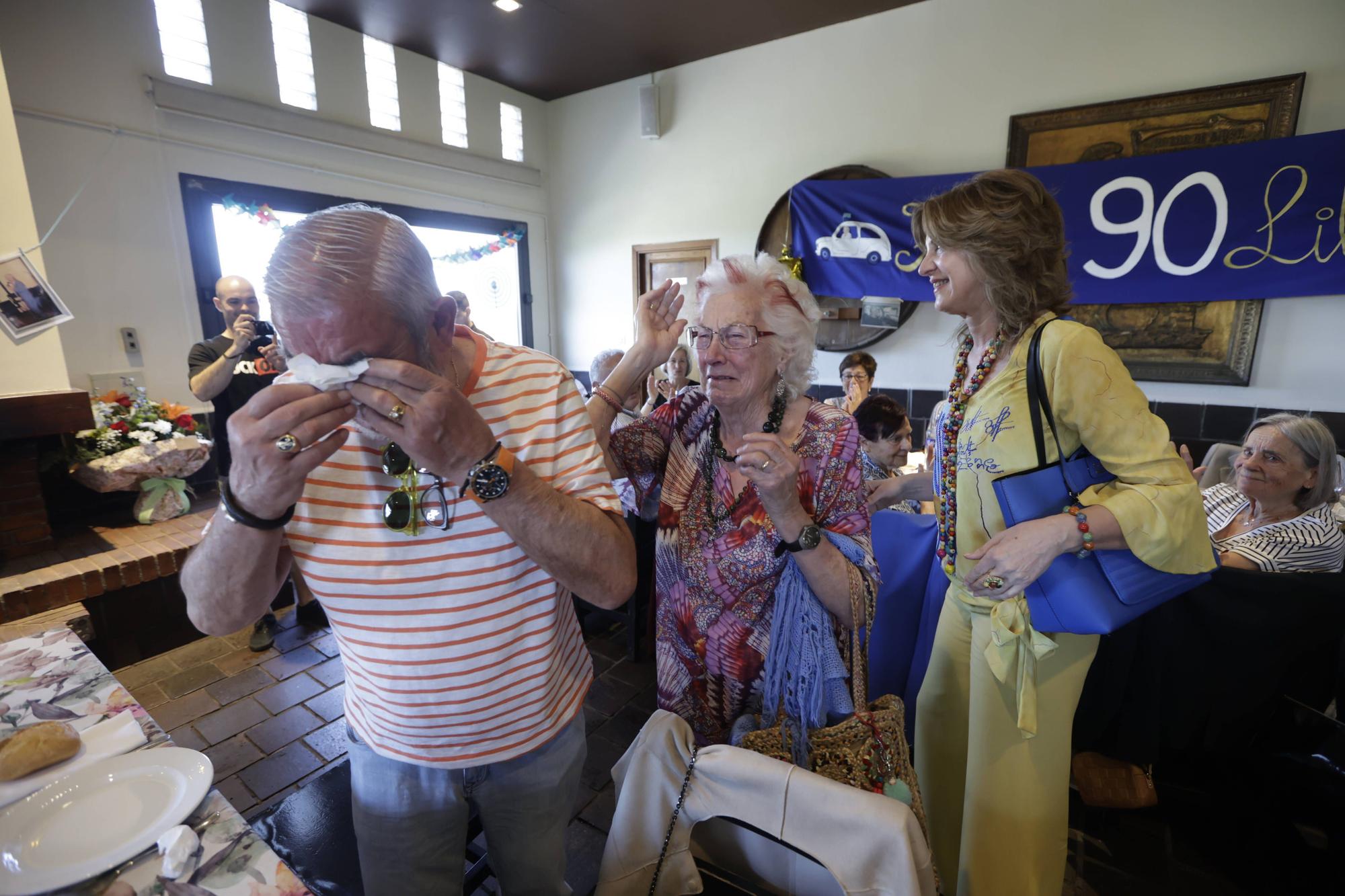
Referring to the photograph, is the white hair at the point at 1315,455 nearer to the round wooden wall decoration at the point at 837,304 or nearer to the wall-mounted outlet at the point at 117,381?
the round wooden wall decoration at the point at 837,304

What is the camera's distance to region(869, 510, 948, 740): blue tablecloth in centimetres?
214

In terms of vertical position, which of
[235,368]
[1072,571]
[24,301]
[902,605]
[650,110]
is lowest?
[902,605]

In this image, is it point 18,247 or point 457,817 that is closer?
point 457,817

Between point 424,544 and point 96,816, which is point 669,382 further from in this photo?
point 96,816

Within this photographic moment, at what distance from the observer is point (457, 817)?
3.40 feet

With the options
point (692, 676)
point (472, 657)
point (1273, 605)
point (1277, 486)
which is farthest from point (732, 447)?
point (1277, 486)

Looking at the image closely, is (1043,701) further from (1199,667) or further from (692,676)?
(1199,667)

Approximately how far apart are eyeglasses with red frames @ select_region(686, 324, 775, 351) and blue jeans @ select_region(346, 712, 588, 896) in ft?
2.68

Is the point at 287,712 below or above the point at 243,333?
below

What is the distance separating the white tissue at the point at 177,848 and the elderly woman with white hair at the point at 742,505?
83 centimetres

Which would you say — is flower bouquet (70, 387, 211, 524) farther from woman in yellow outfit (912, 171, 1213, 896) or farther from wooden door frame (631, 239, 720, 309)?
woman in yellow outfit (912, 171, 1213, 896)

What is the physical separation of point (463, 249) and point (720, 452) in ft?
17.6

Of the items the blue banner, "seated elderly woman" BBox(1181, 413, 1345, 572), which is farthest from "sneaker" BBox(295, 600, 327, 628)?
the blue banner

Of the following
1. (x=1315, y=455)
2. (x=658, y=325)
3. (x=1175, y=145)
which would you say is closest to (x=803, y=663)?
(x=658, y=325)
